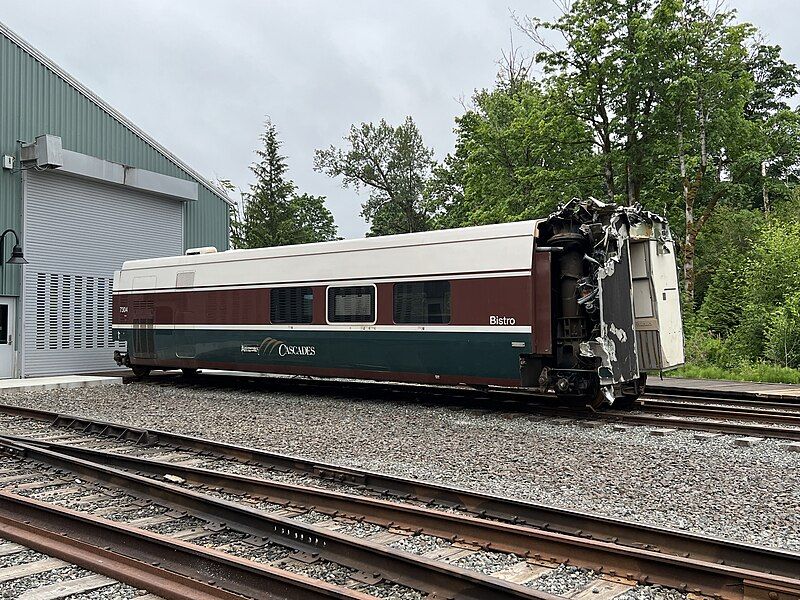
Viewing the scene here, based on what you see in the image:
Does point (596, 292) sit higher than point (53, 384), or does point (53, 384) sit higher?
point (596, 292)

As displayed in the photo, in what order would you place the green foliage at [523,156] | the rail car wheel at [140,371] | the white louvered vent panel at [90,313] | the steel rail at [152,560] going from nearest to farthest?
1. the steel rail at [152,560]
2. the rail car wheel at [140,371]
3. the white louvered vent panel at [90,313]
4. the green foliage at [523,156]

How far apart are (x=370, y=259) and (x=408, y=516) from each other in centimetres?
813

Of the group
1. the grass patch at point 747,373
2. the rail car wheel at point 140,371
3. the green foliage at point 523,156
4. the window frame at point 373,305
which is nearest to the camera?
the window frame at point 373,305

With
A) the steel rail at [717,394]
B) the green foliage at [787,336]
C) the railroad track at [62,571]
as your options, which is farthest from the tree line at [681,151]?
the railroad track at [62,571]

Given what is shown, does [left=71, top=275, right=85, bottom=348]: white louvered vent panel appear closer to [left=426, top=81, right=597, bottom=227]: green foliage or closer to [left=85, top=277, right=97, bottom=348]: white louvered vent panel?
[left=85, top=277, right=97, bottom=348]: white louvered vent panel

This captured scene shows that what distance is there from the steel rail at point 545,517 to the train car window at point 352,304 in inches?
200

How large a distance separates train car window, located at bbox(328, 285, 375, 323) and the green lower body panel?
272mm

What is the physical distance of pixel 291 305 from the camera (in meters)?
14.4

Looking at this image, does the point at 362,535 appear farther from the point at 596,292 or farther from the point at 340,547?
the point at 596,292

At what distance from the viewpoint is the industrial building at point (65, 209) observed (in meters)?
20.2

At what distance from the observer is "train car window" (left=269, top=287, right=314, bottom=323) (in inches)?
556

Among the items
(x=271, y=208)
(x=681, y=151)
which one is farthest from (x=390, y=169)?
(x=681, y=151)

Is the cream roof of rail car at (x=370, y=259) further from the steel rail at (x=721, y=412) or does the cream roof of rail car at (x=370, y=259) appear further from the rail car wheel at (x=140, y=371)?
the steel rail at (x=721, y=412)

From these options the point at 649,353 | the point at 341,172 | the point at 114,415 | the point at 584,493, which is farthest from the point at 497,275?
the point at 341,172
